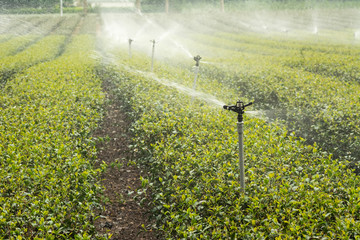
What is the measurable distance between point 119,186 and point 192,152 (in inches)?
62.0

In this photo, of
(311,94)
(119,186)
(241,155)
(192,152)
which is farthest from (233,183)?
(311,94)

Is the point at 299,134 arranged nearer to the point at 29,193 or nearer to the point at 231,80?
the point at 231,80

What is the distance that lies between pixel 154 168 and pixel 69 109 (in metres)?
2.92

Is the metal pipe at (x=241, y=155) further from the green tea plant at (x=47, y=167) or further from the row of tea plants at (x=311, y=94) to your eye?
the row of tea plants at (x=311, y=94)

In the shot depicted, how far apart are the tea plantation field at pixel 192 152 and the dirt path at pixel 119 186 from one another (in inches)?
8.9

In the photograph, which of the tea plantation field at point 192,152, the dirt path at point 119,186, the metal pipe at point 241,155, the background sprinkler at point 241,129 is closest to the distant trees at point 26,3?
the tea plantation field at point 192,152

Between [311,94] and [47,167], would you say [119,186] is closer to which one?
[47,167]

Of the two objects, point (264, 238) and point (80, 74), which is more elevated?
point (80, 74)

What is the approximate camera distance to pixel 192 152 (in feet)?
18.9

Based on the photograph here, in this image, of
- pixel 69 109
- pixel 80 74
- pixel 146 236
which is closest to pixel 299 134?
pixel 146 236

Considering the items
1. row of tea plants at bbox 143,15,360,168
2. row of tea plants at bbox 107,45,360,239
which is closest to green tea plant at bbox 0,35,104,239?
row of tea plants at bbox 107,45,360,239

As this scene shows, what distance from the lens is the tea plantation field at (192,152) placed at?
3.85m

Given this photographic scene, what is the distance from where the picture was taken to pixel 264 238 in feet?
11.5

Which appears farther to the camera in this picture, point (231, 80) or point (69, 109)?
point (231, 80)
